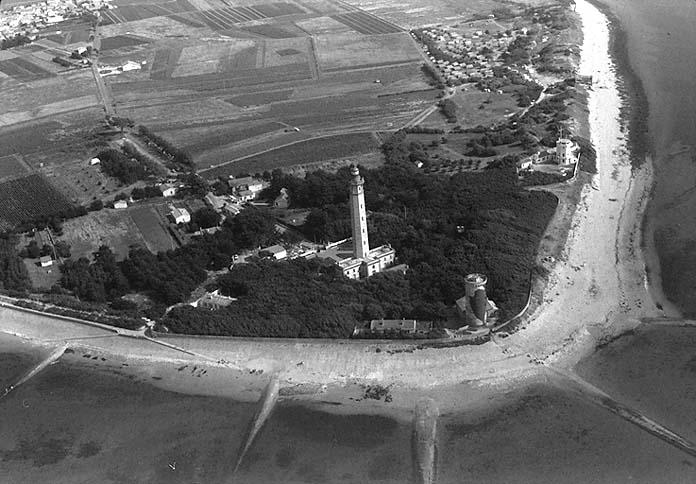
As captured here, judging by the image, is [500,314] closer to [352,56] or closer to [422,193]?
[422,193]

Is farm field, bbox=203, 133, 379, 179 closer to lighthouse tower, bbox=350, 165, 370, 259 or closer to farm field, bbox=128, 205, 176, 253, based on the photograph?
farm field, bbox=128, 205, 176, 253

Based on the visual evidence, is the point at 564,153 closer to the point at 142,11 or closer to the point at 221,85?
the point at 221,85

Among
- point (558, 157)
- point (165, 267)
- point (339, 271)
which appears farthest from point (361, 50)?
point (339, 271)

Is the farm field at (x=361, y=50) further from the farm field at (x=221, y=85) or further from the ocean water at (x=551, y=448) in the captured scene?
the ocean water at (x=551, y=448)

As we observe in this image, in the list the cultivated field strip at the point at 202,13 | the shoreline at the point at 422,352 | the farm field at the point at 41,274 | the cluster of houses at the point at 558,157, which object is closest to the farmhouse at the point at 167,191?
the farm field at the point at 41,274

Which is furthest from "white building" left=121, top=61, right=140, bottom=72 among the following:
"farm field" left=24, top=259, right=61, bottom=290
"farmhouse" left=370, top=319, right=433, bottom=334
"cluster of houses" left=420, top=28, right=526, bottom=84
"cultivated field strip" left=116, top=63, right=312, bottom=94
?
"farmhouse" left=370, top=319, right=433, bottom=334

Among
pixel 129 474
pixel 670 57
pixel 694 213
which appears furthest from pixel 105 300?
pixel 670 57
